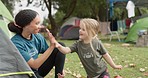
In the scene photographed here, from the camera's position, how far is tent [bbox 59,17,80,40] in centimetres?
1831

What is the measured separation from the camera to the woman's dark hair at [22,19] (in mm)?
3076

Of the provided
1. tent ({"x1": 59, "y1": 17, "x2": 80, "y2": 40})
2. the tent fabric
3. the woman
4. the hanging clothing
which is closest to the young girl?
the woman

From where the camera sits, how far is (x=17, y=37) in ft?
10.3

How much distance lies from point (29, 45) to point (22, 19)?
261 millimetres

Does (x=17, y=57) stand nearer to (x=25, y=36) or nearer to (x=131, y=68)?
(x=25, y=36)

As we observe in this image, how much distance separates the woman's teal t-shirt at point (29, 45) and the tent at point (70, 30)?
14244mm

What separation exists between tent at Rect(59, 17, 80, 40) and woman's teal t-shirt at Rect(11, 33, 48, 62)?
14.2m

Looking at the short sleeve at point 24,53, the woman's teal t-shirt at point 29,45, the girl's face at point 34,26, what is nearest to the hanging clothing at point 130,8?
the woman's teal t-shirt at point 29,45

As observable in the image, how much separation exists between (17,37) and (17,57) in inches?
24.7

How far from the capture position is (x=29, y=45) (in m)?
3.18

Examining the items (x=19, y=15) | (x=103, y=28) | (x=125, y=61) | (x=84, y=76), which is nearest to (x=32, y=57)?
(x=19, y=15)

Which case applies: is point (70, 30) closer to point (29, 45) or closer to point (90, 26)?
point (90, 26)

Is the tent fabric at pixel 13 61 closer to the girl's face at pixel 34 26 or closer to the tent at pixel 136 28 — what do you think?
the girl's face at pixel 34 26

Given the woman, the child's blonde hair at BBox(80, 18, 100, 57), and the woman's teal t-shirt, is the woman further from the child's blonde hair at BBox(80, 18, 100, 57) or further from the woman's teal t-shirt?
the child's blonde hair at BBox(80, 18, 100, 57)
